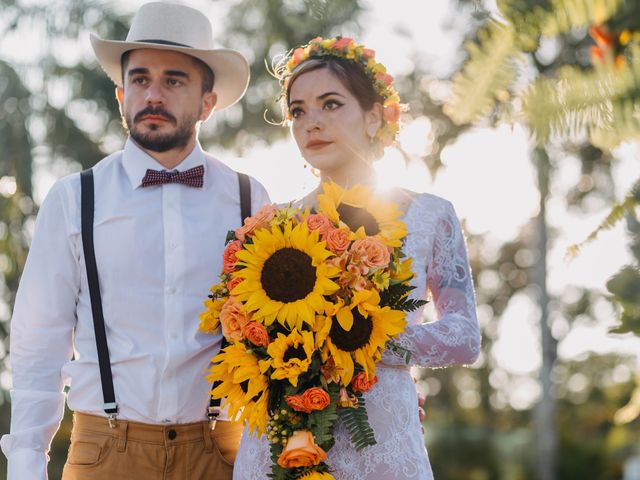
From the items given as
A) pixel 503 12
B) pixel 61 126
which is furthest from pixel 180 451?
pixel 61 126

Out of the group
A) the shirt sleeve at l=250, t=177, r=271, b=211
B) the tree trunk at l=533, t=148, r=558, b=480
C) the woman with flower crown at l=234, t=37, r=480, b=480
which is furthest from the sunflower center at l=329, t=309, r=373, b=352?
the tree trunk at l=533, t=148, r=558, b=480

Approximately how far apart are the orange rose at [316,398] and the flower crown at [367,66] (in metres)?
1.19

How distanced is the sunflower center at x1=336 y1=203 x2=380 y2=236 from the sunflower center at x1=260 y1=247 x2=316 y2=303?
0.67 ft

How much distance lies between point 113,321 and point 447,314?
1.21 metres

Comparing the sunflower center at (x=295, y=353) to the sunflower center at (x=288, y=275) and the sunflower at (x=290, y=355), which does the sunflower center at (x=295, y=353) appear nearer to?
the sunflower at (x=290, y=355)

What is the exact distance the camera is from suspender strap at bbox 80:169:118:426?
3416 millimetres

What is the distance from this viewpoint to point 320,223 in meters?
2.79

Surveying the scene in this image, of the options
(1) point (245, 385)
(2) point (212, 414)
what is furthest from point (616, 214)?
(2) point (212, 414)

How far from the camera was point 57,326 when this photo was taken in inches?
138

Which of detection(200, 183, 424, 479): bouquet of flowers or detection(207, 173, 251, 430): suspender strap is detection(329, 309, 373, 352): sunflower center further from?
detection(207, 173, 251, 430): suspender strap

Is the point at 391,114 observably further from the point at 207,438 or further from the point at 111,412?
the point at 111,412

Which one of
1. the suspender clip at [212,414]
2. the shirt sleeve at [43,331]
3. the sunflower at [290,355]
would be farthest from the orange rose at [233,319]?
the shirt sleeve at [43,331]

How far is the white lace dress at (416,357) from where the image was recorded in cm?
307

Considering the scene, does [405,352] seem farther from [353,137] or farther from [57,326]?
[57,326]
